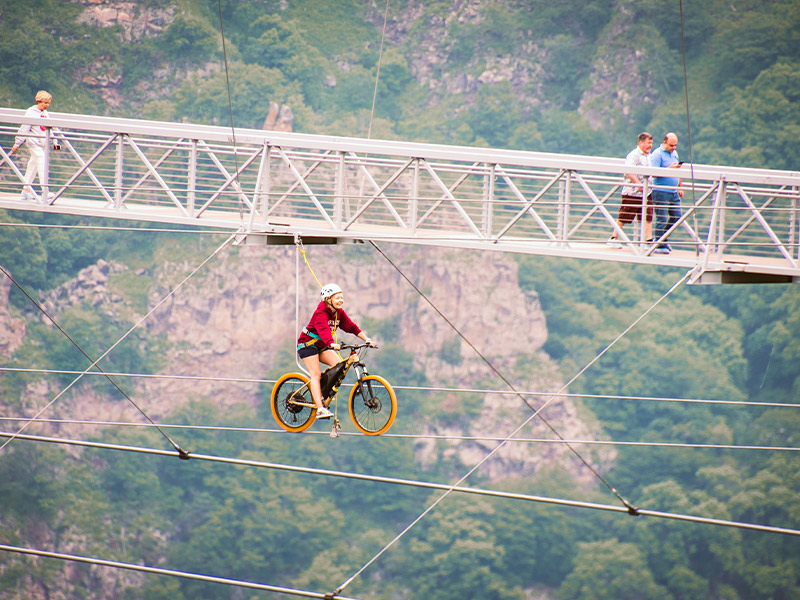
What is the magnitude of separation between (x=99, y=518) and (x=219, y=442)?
717 cm

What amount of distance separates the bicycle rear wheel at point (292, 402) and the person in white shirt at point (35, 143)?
147 inches

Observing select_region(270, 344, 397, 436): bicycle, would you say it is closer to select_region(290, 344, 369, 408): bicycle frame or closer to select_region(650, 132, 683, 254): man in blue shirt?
select_region(290, 344, 369, 408): bicycle frame

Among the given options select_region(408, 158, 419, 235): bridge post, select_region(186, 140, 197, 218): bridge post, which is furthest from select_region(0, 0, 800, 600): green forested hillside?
select_region(408, 158, 419, 235): bridge post

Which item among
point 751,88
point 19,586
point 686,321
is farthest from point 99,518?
point 751,88

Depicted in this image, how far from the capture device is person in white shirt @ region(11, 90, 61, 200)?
1341cm

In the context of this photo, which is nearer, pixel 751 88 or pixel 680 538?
pixel 680 538

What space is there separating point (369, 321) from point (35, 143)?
1993 inches

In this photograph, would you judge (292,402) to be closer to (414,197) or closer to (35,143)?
(414,197)

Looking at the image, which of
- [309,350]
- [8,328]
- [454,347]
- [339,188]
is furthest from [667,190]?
[8,328]

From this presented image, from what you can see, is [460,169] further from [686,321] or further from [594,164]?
[686,321]

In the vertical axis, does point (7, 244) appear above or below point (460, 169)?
above

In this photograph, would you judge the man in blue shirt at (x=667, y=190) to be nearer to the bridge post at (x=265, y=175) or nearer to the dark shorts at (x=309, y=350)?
the dark shorts at (x=309, y=350)

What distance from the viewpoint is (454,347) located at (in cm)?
6388

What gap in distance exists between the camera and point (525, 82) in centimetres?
7112
